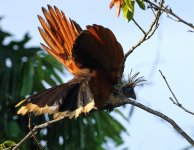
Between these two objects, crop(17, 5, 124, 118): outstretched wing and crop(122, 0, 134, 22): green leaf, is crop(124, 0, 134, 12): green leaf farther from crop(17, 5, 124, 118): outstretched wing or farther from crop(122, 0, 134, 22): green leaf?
crop(17, 5, 124, 118): outstretched wing

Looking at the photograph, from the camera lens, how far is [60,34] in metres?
3.44

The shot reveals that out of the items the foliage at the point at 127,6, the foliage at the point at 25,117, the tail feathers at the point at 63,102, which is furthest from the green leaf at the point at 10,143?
the foliage at the point at 25,117

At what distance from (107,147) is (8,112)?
130 centimetres

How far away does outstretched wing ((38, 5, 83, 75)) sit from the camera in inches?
134

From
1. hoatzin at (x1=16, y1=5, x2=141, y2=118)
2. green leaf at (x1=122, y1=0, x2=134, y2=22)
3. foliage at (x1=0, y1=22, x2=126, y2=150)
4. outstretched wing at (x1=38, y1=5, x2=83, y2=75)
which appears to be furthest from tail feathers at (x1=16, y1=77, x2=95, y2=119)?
foliage at (x1=0, y1=22, x2=126, y2=150)

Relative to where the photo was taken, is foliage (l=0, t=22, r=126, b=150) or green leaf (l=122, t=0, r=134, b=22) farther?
foliage (l=0, t=22, r=126, b=150)

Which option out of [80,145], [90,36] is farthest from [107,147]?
[90,36]

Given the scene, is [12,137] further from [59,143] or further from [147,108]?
[147,108]

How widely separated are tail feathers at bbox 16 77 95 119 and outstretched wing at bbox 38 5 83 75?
0.58 ft

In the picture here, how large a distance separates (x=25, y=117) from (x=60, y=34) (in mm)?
4935

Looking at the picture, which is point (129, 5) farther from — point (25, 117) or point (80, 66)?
point (25, 117)

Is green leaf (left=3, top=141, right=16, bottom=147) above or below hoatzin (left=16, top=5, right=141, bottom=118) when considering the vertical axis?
below

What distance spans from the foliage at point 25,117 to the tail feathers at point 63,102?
5.04 meters

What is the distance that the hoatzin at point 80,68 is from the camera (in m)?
3.07
